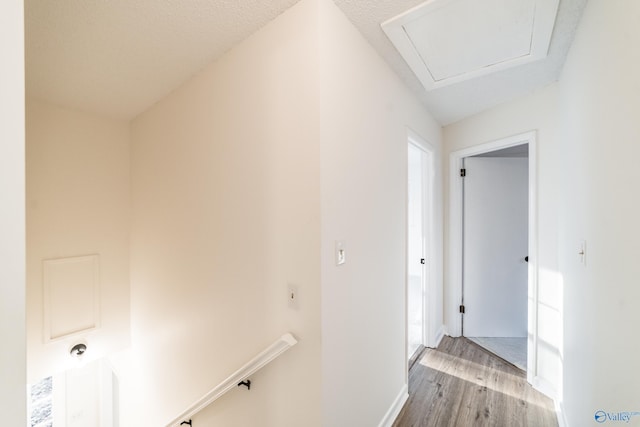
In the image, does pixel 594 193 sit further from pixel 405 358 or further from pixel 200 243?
pixel 200 243

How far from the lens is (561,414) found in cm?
196

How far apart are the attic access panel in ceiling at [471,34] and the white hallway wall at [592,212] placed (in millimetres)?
208

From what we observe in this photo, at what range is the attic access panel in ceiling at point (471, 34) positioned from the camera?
53.0 inches

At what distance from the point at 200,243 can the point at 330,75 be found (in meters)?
1.38

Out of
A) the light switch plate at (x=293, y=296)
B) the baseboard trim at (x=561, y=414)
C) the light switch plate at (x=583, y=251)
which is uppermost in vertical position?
the light switch plate at (x=583, y=251)

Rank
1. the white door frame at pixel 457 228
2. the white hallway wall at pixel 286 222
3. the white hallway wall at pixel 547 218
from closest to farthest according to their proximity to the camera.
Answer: the white hallway wall at pixel 286 222 < the white hallway wall at pixel 547 218 < the white door frame at pixel 457 228

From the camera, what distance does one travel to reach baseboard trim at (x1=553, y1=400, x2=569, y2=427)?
1854 mm

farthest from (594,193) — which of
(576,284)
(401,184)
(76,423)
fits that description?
(76,423)

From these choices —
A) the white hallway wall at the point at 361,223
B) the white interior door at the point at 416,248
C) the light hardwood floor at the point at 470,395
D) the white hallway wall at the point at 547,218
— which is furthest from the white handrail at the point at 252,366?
the white hallway wall at the point at 547,218

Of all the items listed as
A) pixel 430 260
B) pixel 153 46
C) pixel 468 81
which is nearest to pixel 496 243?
pixel 430 260

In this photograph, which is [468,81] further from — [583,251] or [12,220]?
[12,220]

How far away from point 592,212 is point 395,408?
1.78m

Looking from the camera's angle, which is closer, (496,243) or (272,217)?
(272,217)

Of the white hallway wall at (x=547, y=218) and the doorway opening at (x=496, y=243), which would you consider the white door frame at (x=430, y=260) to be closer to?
the doorway opening at (x=496, y=243)
